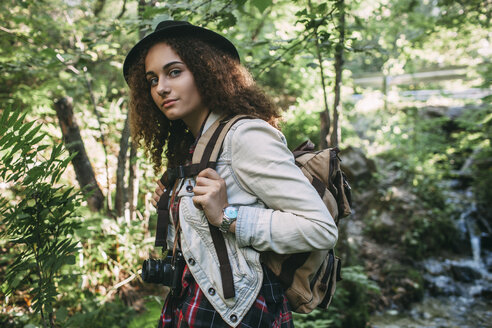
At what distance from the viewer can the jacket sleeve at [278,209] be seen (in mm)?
1286

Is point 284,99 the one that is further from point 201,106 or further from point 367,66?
point 367,66

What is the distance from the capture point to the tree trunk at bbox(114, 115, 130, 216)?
3.80 m

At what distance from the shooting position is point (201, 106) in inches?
66.9

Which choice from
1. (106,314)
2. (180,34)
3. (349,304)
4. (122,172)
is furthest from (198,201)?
(349,304)

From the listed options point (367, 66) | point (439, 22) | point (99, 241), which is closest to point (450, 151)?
point (439, 22)

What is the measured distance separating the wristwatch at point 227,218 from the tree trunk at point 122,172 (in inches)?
107

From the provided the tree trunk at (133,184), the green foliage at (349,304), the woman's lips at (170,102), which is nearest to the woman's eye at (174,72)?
the woman's lips at (170,102)

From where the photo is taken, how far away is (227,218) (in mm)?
1338

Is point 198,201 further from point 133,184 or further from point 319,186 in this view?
point 133,184

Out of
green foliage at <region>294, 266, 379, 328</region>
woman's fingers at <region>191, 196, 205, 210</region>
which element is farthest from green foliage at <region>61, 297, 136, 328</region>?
woman's fingers at <region>191, 196, 205, 210</region>

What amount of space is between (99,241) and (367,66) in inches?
895

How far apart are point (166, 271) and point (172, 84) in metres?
0.93

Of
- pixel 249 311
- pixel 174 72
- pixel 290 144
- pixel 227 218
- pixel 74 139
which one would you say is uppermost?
pixel 174 72

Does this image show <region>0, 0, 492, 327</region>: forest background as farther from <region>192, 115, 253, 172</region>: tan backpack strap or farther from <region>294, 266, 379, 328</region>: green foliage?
<region>192, 115, 253, 172</region>: tan backpack strap
